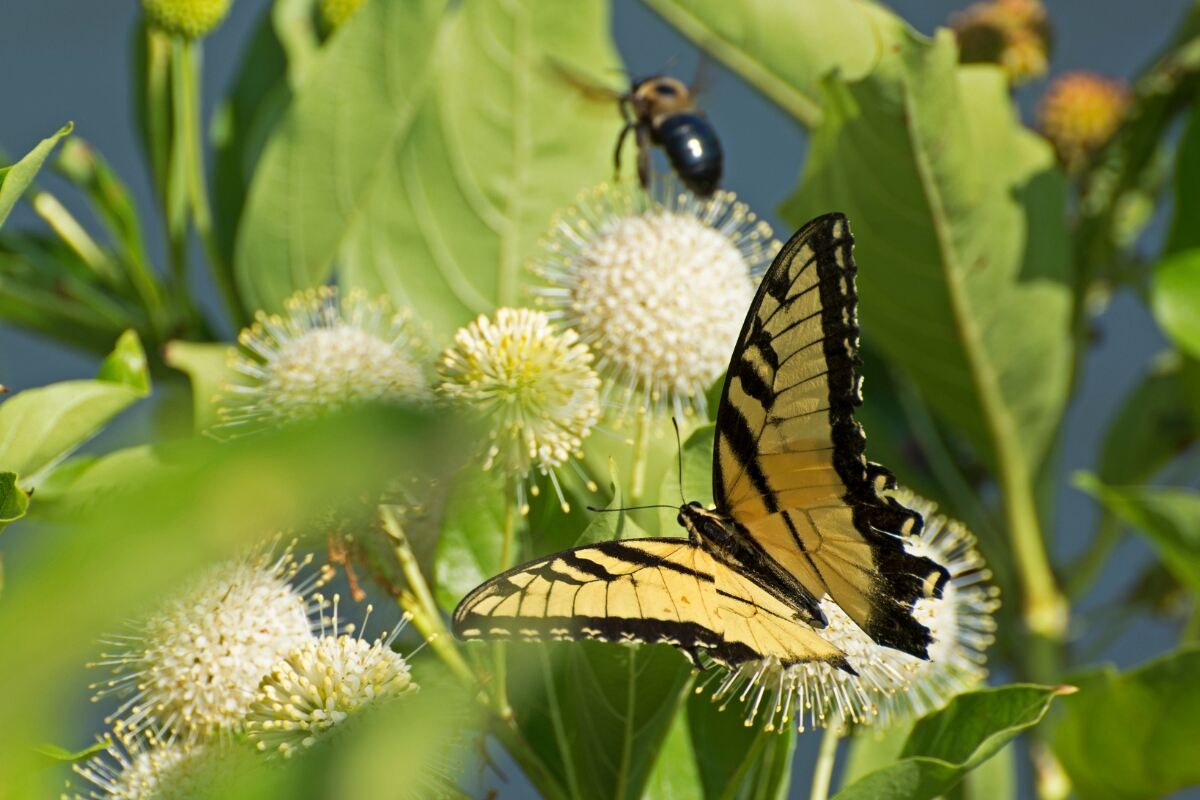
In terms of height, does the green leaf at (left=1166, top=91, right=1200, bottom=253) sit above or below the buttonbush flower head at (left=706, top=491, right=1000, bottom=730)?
above

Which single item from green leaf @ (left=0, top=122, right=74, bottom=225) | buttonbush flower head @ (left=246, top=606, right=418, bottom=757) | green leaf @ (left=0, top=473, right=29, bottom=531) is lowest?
buttonbush flower head @ (left=246, top=606, right=418, bottom=757)

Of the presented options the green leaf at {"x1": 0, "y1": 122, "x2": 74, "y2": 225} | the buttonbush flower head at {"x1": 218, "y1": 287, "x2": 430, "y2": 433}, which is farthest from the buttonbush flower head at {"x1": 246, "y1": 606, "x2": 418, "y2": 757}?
the green leaf at {"x1": 0, "y1": 122, "x2": 74, "y2": 225}

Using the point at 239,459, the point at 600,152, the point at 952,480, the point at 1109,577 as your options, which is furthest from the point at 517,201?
the point at 1109,577

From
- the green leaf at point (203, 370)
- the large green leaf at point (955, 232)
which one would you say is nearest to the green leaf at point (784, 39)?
the large green leaf at point (955, 232)

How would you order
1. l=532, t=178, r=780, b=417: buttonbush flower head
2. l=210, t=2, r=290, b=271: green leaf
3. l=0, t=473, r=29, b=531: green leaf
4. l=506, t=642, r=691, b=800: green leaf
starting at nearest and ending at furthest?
l=0, t=473, r=29, b=531: green leaf
l=506, t=642, r=691, b=800: green leaf
l=532, t=178, r=780, b=417: buttonbush flower head
l=210, t=2, r=290, b=271: green leaf

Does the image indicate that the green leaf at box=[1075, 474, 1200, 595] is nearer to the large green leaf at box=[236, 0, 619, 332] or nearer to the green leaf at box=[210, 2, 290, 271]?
the large green leaf at box=[236, 0, 619, 332]

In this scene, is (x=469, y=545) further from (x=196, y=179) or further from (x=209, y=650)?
(x=196, y=179)
